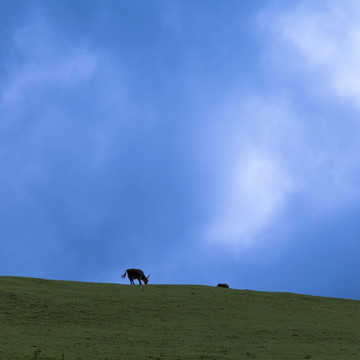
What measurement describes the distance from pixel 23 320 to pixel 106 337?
5.69 m

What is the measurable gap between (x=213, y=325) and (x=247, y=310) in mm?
6327

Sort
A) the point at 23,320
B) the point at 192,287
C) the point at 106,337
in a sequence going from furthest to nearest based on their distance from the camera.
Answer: the point at 192,287 < the point at 23,320 < the point at 106,337

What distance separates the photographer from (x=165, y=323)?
2450 cm

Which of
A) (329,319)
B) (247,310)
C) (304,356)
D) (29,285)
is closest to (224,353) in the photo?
(304,356)

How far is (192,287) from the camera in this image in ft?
125

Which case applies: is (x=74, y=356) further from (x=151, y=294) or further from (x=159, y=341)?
(x=151, y=294)

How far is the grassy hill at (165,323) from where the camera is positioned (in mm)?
18000

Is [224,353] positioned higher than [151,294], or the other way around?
[151,294]

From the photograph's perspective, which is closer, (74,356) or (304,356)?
(74,356)

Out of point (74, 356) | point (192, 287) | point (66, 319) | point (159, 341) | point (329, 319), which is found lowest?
point (74, 356)

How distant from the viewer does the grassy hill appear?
18000mm

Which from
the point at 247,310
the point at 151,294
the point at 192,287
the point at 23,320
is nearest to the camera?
the point at 23,320

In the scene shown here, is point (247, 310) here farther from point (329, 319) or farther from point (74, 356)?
point (74, 356)

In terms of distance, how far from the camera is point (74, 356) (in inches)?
645
